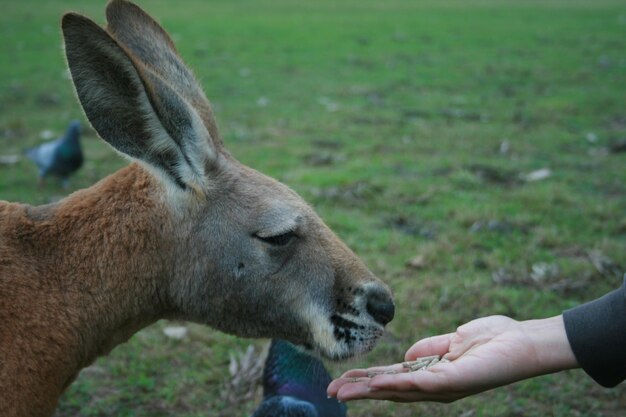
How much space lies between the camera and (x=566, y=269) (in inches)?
194

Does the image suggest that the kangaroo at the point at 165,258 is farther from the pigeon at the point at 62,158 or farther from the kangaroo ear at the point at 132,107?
the pigeon at the point at 62,158

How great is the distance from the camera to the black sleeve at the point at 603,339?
2520mm

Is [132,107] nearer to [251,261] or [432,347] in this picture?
[251,261]

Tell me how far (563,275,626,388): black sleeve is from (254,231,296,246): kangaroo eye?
107 centimetres

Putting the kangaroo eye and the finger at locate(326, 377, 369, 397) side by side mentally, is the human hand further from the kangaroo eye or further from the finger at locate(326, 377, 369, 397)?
the kangaroo eye

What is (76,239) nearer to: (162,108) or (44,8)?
(162,108)

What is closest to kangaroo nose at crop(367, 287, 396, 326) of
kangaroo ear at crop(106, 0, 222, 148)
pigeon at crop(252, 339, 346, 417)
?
pigeon at crop(252, 339, 346, 417)

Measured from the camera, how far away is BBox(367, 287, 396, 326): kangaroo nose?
259 cm

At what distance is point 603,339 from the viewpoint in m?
2.54

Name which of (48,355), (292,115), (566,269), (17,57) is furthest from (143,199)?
(17,57)

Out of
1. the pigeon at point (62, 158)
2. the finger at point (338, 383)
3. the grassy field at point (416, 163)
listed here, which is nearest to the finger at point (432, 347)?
the grassy field at point (416, 163)

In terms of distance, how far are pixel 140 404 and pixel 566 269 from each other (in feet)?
9.84

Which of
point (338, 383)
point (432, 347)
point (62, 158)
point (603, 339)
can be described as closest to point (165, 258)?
point (338, 383)

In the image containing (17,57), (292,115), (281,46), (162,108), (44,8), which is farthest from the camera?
(44,8)
